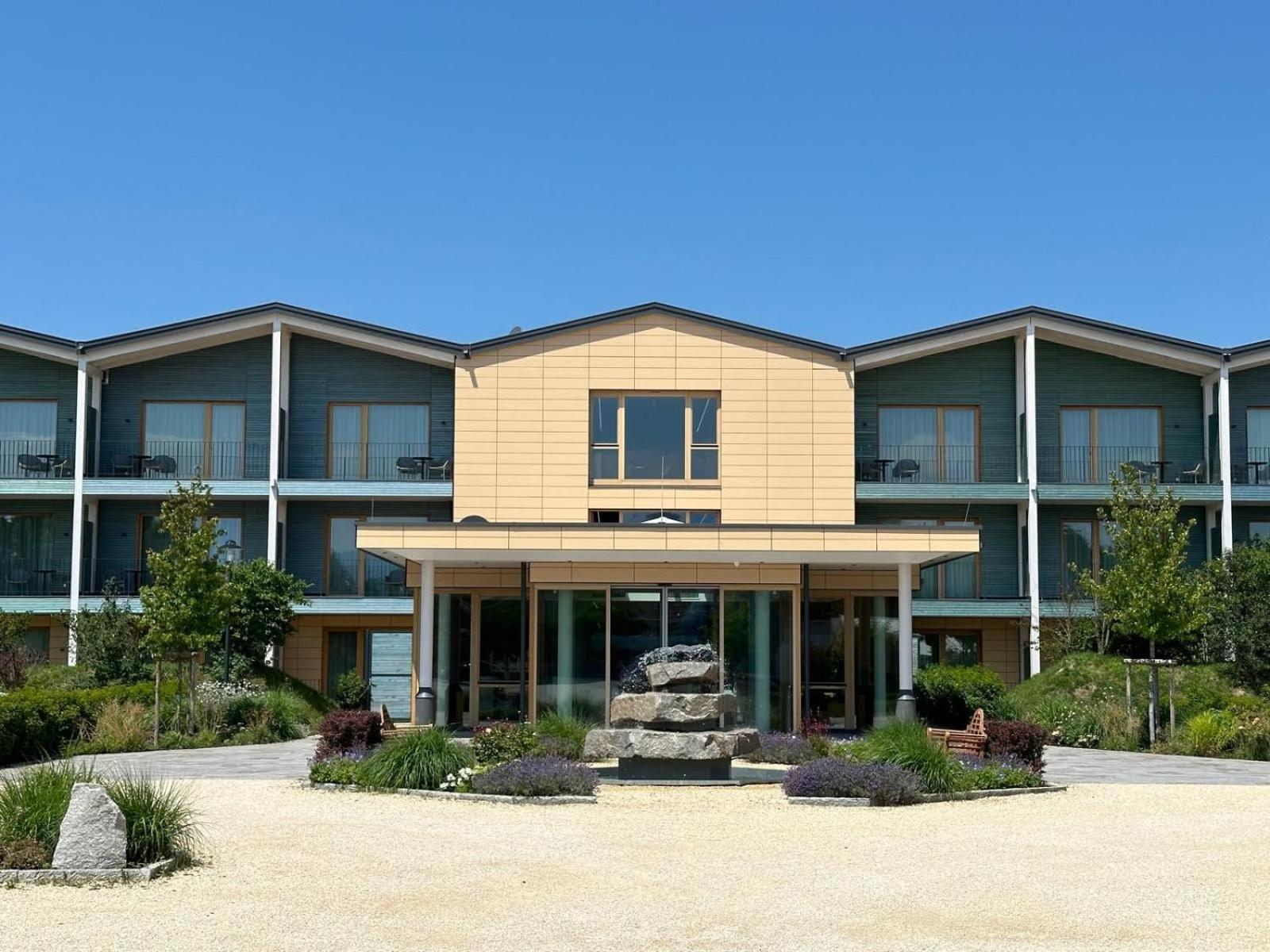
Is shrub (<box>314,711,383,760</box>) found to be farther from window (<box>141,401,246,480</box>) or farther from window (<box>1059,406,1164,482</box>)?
window (<box>1059,406,1164,482</box>)

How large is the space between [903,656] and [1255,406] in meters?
16.6

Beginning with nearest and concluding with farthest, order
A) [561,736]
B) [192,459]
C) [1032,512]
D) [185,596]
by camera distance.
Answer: [561,736] < [185,596] < [1032,512] < [192,459]

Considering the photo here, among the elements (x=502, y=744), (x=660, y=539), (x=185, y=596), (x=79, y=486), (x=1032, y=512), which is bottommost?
(x=502, y=744)

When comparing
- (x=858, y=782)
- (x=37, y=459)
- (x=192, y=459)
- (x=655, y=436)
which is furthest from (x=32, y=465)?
(x=858, y=782)

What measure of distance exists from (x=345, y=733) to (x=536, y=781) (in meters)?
3.60

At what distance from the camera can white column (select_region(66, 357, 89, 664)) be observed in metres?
35.0

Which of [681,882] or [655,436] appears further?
[655,436]

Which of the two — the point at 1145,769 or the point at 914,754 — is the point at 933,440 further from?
the point at 914,754

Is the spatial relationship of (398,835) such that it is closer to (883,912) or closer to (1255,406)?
(883,912)

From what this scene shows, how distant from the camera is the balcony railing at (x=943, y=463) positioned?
120 ft

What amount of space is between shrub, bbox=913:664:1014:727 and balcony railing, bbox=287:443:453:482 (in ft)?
46.9

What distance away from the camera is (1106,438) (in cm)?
3684

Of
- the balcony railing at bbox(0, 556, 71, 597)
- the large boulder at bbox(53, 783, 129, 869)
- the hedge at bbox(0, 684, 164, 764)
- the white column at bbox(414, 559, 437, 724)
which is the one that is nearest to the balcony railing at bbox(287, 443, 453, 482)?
the balcony railing at bbox(0, 556, 71, 597)

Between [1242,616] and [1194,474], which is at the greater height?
[1194,474]
